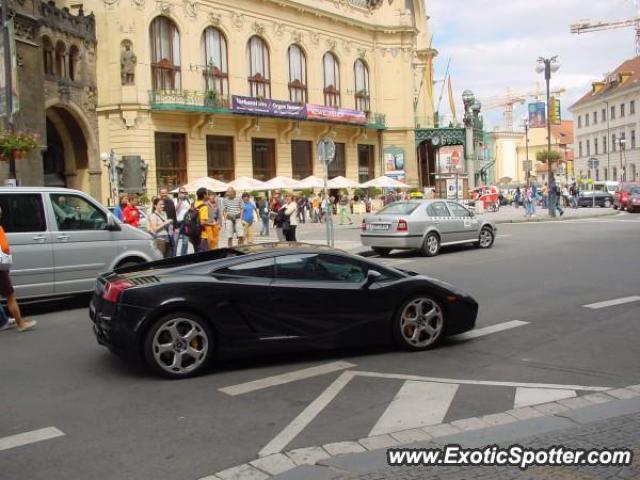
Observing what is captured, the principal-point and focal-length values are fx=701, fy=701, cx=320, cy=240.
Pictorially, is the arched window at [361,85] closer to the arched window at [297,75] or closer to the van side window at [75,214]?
the arched window at [297,75]

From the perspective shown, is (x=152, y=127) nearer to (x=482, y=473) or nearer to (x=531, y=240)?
(x=531, y=240)

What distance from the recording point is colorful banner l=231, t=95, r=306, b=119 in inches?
1620

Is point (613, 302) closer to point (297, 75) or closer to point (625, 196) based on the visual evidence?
point (625, 196)

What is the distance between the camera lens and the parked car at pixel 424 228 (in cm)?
1752

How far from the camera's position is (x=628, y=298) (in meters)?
10.6

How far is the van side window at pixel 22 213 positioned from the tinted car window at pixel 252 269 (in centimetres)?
479

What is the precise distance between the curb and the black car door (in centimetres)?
222

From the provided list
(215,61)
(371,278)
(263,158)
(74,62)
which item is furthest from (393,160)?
(371,278)

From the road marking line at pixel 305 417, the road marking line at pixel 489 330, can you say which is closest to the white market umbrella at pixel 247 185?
the road marking line at pixel 489 330

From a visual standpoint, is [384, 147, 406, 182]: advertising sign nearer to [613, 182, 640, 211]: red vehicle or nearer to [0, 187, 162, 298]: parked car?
[613, 182, 640, 211]: red vehicle

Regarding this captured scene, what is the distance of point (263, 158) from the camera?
4544cm

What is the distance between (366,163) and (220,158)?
48.8 feet

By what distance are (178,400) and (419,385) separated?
2118 mm

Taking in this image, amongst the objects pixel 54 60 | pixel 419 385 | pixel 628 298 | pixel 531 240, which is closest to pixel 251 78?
pixel 54 60
